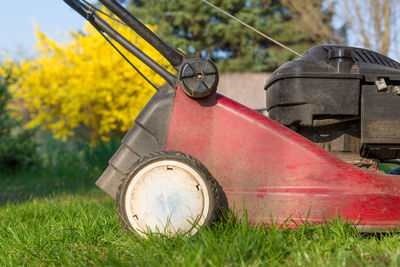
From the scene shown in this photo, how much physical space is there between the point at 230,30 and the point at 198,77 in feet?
32.9

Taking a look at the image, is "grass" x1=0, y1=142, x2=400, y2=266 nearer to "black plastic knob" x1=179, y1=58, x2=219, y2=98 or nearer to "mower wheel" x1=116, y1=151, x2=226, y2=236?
"mower wheel" x1=116, y1=151, x2=226, y2=236

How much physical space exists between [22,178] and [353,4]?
665cm

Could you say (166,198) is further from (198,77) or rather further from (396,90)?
(396,90)

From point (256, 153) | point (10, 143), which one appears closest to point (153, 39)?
point (256, 153)

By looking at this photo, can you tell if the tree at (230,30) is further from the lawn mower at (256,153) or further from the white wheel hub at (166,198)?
the white wheel hub at (166,198)

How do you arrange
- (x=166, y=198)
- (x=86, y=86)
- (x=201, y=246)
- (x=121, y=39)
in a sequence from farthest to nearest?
(x=86, y=86)
(x=121, y=39)
(x=166, y=198)
(x=201, y=246)

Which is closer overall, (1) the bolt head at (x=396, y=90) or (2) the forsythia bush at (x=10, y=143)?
(1) the bolt head at (x=396, y=90)

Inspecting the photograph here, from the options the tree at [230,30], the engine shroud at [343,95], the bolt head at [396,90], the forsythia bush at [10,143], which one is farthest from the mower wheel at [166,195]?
the tree at [230,30]

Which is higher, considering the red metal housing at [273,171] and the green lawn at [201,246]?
the red metal housing at [273,171]

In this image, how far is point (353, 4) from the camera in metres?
7.68

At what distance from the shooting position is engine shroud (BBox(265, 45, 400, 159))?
65.8 inches

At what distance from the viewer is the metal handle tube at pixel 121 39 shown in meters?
1.73

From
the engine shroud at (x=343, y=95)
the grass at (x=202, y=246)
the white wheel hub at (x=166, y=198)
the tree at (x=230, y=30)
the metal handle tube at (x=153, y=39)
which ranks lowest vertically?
the grass at (x=202, y=246)

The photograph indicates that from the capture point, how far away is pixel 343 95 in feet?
5.49
